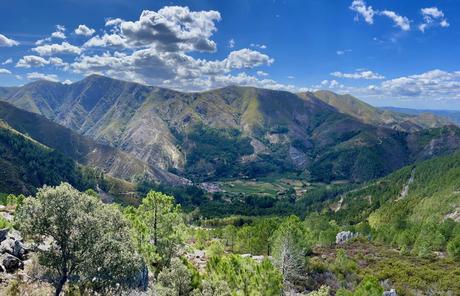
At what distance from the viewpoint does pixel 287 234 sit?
276 feet

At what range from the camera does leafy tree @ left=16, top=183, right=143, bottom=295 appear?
111 ft

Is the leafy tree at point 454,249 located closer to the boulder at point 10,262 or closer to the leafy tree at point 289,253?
the leafy tree at point 289,253

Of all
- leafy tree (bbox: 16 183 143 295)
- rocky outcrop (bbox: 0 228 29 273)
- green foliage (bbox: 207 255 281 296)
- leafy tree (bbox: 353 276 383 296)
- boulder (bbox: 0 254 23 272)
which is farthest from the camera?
leafy tree (bbox: 353 276 383 296)

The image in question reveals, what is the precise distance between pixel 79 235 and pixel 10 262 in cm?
1646

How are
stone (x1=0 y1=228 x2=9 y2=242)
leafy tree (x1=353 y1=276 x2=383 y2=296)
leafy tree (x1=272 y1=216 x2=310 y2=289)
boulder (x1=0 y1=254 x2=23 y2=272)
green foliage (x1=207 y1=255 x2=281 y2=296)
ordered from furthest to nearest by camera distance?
leafy tree (x1=272 y1=216 x2=310 y2=289) < leafy tree (x1=353 y1=276 x2=383 y2=296) < stone (x1=0 y1=228 x2=9 y2=242) < green foliage (x1=207 y1=255 x2=281 y2=296) < boulder (x1=0 y1=254 x2=23 y2=272)

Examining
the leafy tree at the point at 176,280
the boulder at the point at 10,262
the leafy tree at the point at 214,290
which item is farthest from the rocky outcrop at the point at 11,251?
the leafy tree at the point at 214,290

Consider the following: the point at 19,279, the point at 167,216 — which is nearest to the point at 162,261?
the point at 167,216

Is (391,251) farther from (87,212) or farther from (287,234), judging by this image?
(87,212)

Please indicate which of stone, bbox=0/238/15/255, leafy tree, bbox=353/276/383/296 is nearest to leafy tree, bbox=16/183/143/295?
stone, bbox=0/238/15/255

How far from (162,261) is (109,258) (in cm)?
2884

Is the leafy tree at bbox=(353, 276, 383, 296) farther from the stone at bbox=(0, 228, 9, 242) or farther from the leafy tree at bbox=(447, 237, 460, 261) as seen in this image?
the leafy tree at bbox=(447, 237, 460, 261)

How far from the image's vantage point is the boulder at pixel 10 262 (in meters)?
44.3

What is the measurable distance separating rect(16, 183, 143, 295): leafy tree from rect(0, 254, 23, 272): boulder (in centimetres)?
926

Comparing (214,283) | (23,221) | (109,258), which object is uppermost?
(23,221)
